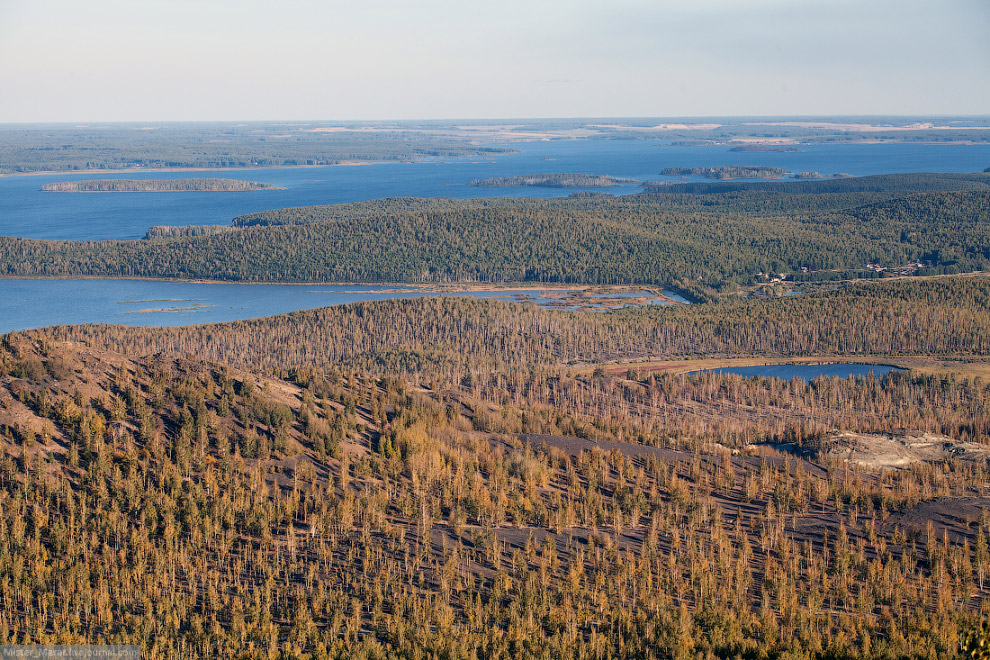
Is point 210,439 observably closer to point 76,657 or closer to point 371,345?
point 76,657

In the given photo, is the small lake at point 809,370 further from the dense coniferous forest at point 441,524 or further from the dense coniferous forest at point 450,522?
the dense coniferous forest at point 441,524

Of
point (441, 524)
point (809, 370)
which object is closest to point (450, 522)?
point (441, 524)

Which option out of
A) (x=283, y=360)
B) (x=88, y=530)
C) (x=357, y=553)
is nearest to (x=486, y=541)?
(x=357, y=553)

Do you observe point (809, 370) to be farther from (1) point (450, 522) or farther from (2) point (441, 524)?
(2) point (441, 524)

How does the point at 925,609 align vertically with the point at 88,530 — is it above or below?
below

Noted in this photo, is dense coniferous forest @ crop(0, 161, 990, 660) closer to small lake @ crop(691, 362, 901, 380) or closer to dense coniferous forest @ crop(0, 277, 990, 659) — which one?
dense coniferous forest @ crop(0, 277, 990, 659)

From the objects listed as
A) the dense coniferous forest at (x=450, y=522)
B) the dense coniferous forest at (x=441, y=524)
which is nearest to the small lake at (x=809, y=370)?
the dense coniferous forest at (x=450, y=522)

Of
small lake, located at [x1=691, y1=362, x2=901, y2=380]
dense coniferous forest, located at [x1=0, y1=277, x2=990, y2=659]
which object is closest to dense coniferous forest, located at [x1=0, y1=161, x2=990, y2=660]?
dense coniferous forest, located at [x1=0, y1=277, x2=990, y2=659]
